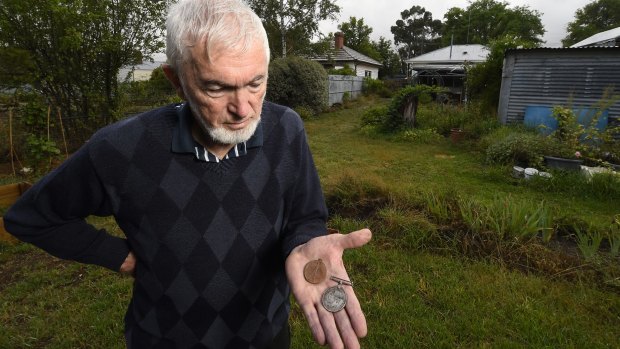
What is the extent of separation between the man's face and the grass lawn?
6.95 feet

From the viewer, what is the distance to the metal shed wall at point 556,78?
960 centimetres

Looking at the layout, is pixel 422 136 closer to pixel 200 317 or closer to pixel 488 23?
pixel 200 317

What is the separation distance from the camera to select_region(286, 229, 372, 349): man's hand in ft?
3.53

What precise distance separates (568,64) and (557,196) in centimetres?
601

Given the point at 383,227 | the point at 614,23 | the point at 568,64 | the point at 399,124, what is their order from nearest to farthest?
the point at 383,227
the point at 568,64
the point at 399,124
the point at 614,23

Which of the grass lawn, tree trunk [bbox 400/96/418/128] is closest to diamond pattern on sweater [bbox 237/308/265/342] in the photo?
the grass lawn

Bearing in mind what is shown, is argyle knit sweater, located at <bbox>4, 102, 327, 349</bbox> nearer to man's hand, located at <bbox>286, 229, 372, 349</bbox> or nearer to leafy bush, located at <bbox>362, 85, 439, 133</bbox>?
man's hand, located at <bbox>286, 229, 372, 349</bbox>

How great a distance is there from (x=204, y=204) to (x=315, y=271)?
487 millimetres

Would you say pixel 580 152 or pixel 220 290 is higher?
pixel 220 290

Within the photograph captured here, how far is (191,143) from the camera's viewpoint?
1.36m

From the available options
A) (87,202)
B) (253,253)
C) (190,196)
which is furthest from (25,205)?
(253,253)

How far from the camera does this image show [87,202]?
136 cm

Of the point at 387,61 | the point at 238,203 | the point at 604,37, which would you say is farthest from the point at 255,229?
the point at 387,61

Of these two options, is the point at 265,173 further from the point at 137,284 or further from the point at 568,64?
the point at 568,64
